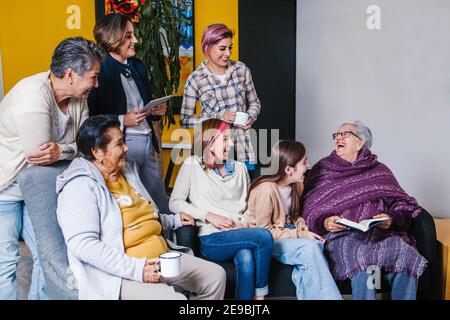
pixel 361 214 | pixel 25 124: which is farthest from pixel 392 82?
pixel 25 124

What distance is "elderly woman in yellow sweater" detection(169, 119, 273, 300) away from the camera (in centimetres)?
220

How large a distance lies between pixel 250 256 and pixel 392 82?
2.19 metres

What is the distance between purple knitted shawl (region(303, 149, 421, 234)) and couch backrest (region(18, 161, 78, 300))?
1147 mm

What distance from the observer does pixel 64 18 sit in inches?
165

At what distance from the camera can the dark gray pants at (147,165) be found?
247 centimetres

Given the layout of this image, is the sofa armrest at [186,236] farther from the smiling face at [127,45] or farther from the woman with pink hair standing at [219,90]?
the smiling face at [127,45]

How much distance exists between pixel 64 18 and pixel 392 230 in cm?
322

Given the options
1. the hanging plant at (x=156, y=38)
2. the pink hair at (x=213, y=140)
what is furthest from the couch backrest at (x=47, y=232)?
the hanging plant at (x=156, y=38)

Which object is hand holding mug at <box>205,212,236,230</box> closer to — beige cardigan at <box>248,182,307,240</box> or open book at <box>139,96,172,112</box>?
beige cardigan at <box>248,182,307,240</box>

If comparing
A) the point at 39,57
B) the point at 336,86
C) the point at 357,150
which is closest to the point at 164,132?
the point at 39,57

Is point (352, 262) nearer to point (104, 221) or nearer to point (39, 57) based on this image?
point (104, 221)

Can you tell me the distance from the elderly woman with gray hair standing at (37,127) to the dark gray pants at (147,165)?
17.0 inches

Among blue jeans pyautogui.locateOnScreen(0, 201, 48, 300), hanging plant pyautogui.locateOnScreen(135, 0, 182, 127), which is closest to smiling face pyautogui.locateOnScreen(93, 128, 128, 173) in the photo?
blue jeans pyautogui.locateOnScreen(0, 201, 48, 300)
